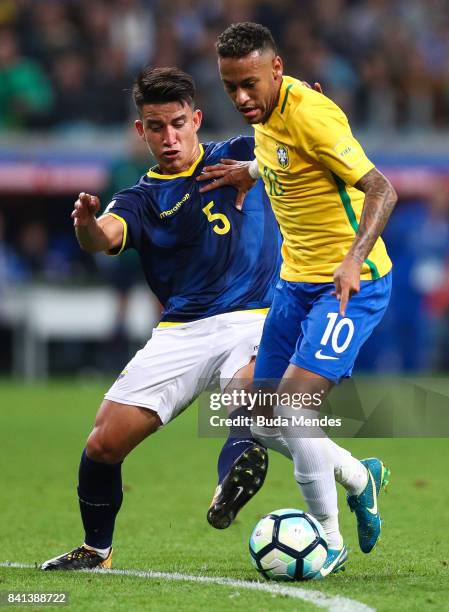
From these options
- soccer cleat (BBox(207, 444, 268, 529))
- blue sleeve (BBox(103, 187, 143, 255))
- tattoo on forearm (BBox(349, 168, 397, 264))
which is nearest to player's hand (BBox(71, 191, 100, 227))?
blue sleeve (BBox(103, 187, 143, 255))

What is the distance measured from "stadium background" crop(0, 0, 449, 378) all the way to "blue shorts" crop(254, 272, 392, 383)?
9.07 meters

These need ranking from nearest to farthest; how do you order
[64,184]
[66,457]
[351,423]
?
[351,423]
[66,457]
[64,184]

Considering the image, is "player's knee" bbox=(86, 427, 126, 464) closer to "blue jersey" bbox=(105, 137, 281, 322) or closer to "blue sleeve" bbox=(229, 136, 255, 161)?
"blue jersey" bbox=(105, 137, 281, 322)

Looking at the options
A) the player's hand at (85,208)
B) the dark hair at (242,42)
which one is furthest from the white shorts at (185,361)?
the dark hair at (242,42)

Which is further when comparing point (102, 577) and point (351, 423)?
point (351, 423)

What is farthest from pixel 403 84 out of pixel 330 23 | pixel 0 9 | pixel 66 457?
pixel 66 457

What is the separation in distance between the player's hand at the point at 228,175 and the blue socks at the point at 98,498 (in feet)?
4.92

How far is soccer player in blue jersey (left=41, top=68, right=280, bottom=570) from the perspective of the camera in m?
5.97

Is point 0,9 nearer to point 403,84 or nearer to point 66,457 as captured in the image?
point 403,84

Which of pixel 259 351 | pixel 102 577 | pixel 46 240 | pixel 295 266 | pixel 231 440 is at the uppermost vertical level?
pixel 295 266

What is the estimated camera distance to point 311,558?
555cm

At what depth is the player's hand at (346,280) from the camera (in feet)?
16.9

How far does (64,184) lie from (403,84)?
5.29 m

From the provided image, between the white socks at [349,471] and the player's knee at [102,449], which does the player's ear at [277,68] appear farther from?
the player's knee at [102,449]
